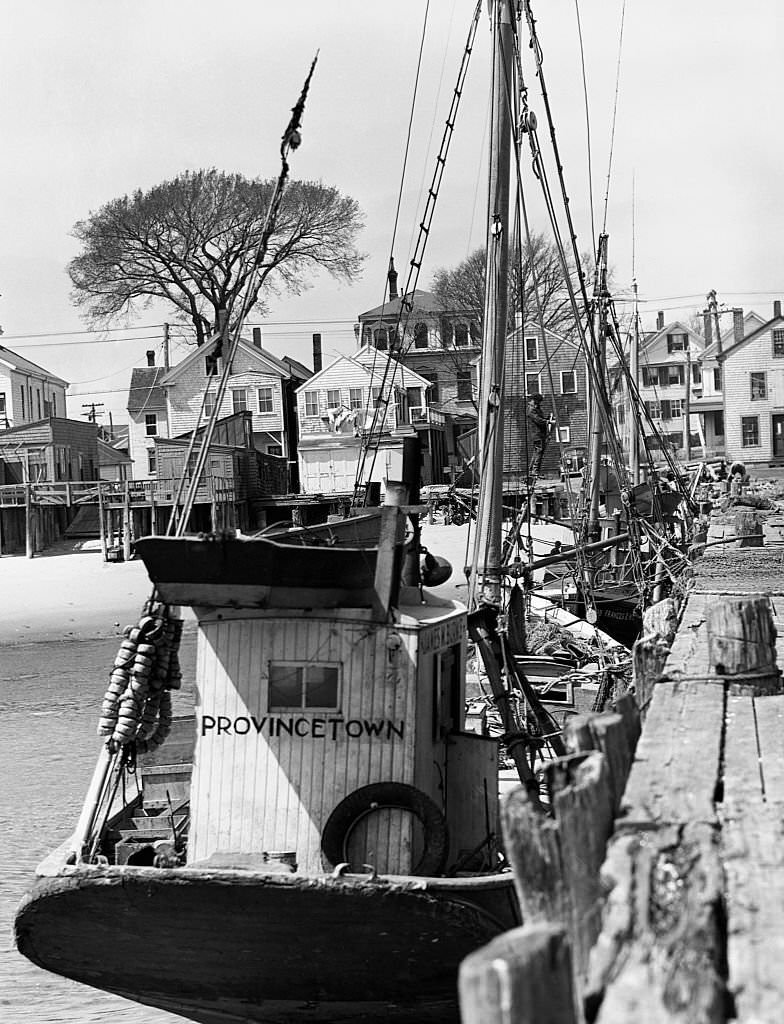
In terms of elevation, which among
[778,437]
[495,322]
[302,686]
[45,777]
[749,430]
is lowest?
[45,777]

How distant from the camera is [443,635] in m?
10.7

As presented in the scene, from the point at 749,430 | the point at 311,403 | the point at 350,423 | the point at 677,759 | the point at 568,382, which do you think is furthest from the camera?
the point at 749,430

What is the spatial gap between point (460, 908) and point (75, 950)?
298 cm

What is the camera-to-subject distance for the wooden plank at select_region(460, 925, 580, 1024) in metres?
2.85

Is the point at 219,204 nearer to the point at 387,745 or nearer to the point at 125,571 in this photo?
the point at 125,571

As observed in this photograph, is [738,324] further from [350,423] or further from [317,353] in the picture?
[350,423]

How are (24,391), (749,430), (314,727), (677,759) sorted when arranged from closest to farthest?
(677,759) < (314,727) < (24,391) < (749,430)

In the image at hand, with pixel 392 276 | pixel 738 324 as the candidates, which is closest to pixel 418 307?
pixel 738 324

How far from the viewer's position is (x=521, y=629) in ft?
58.2

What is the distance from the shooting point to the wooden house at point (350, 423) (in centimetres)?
7106

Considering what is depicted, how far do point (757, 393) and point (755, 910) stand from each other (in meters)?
87.8

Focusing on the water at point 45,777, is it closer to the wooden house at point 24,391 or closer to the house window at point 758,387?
the wooden house at point 24,391

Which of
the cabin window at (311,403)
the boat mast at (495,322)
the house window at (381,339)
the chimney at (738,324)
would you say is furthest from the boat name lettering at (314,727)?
the chimney at (738,324)

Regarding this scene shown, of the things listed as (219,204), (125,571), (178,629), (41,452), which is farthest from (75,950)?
(219,204)
